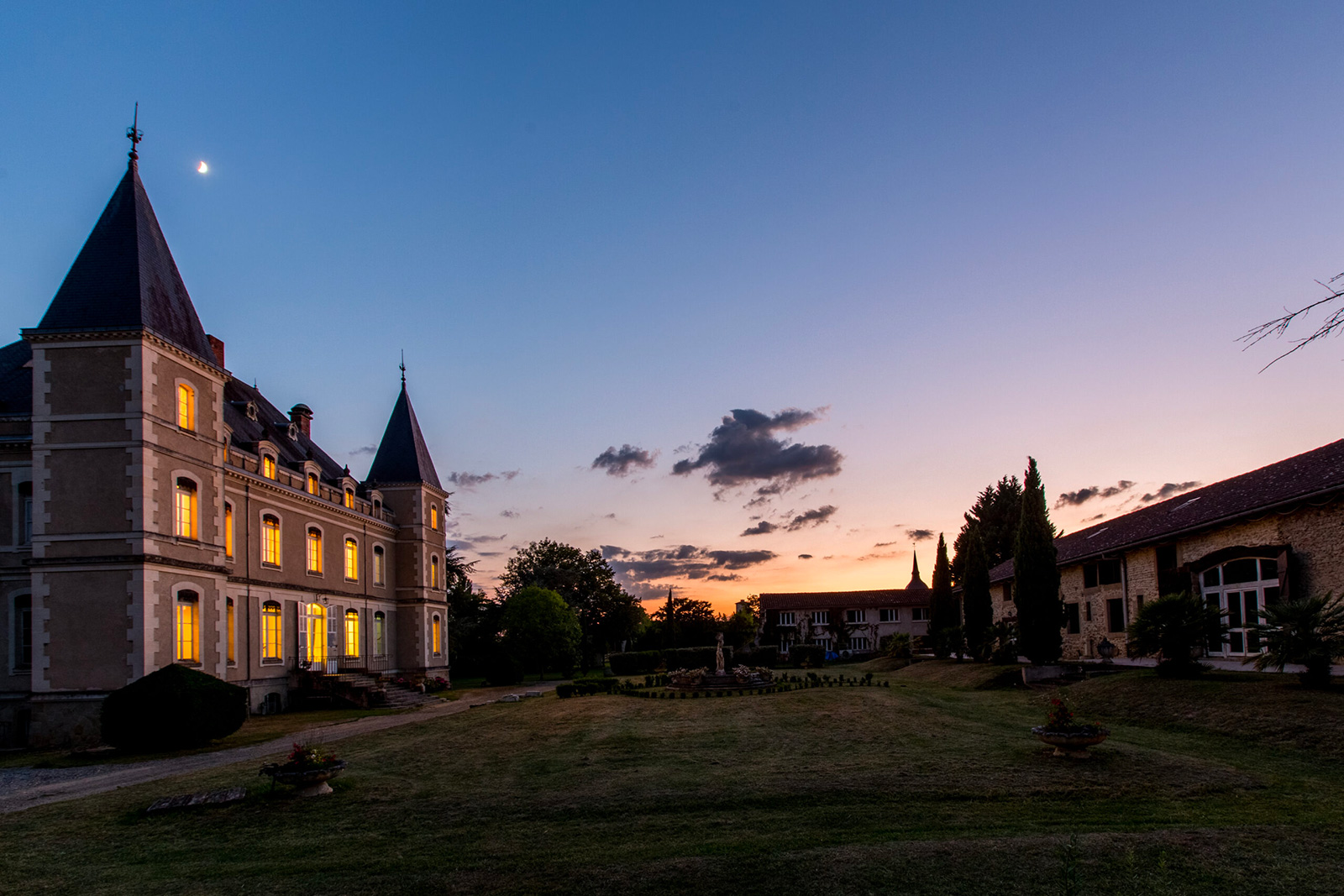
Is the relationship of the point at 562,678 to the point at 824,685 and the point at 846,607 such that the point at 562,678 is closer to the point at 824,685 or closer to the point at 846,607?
the point at 824,685

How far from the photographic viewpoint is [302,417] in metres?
37.0

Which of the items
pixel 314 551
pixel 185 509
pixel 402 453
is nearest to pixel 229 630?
pixel 185 509

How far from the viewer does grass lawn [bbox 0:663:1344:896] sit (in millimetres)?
7832

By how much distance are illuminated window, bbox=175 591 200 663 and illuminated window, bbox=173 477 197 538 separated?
1551mm

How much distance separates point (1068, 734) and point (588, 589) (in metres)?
51.8

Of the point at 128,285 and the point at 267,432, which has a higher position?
the point at 128,285

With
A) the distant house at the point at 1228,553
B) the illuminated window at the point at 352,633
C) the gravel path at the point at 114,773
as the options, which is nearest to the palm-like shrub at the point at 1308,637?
the distant house at the point at 1228,553

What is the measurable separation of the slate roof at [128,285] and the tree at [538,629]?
80.8 feet

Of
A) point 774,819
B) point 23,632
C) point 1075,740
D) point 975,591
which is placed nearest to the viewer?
point 774,819

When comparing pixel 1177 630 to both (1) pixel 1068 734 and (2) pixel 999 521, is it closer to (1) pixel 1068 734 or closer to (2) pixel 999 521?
(1) pixel 1068 734

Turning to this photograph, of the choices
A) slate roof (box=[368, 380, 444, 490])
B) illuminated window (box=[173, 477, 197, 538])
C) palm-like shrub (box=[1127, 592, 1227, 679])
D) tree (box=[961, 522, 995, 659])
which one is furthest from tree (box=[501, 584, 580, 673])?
palm-like shrub (box=[1127, 592, 1227, 679])

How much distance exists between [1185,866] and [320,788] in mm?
10750

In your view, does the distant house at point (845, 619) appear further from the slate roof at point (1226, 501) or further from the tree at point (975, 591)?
the slate roof at point (1226, 501)

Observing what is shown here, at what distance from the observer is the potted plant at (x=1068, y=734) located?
12352mm
